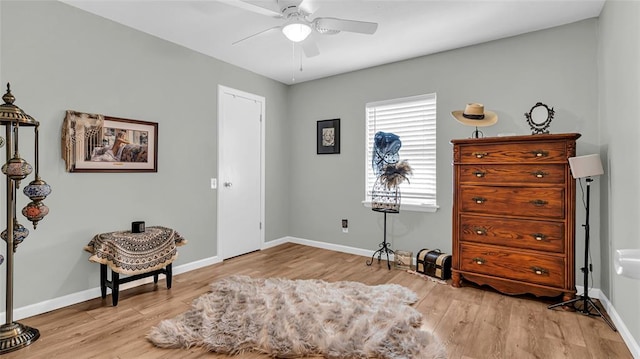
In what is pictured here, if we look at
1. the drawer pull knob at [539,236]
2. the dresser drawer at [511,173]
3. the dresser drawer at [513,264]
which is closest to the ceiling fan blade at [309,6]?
the dresser drawer at [511,173]

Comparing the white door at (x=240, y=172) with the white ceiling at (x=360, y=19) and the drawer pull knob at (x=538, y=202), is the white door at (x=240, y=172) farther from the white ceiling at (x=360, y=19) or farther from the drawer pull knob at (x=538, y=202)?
the drawer pull knob at (x=538, y=202)

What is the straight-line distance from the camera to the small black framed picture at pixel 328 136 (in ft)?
15.8

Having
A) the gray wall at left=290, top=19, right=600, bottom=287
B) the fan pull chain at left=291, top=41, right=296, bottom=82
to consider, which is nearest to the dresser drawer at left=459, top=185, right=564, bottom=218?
the gray wall at left=290, top=19, right=600, bottom=287

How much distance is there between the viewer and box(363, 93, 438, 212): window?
3.99 meters

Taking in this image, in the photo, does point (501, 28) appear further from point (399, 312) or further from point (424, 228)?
point (399, 312)

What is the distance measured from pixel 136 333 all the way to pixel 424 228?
3184 mm

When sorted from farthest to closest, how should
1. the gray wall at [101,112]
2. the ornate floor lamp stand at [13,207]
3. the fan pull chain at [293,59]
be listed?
1. the fan pull chain at [293,59]
2. the gray wall at [101,112]
3. the ornate floor lamp stand at [13,207]

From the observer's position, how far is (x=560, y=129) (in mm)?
3164

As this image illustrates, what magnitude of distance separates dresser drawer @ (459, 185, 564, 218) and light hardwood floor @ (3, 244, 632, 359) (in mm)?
810

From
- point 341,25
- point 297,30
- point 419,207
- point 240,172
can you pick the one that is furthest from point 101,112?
point 419,207

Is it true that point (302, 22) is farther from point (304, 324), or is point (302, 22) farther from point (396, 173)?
point (304, 324)

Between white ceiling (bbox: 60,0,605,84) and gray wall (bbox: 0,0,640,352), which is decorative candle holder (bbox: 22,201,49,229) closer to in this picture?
gray wall (bbox: 0,0,640,352)

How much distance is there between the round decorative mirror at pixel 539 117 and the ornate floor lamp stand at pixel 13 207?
418 centimetres

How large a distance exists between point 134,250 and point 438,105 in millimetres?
3622
